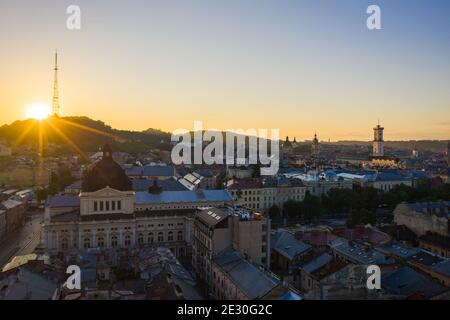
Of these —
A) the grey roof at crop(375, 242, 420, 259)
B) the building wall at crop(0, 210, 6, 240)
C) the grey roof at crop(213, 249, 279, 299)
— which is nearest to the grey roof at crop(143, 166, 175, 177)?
the building wall at crop(0, 210, 6, 240)

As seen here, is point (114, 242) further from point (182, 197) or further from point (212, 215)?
point (212, 215)

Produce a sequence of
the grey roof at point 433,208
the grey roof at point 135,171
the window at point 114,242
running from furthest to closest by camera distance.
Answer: the grey roof at point 135,171
the grey roof at point 433,208
the window at point 114,242

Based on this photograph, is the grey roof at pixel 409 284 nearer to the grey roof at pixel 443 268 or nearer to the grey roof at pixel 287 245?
the grey roof at pixel 443 268

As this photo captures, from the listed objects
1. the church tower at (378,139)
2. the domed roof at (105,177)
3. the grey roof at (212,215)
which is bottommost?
the grey roof at (212,215)

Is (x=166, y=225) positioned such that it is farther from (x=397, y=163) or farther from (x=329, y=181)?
(x=397, y=163)
